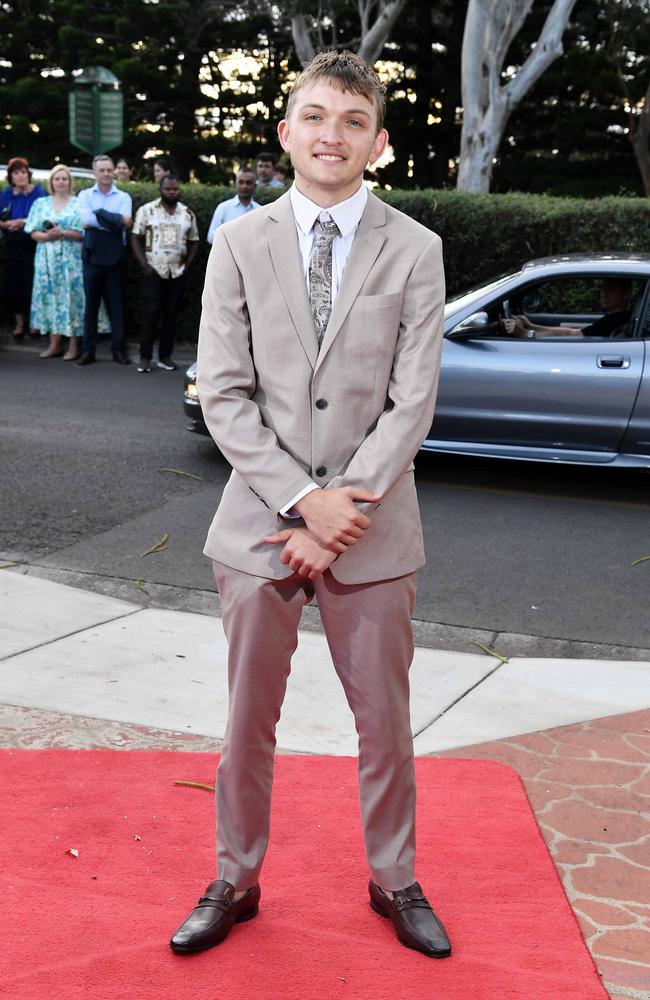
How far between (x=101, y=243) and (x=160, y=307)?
92 cm

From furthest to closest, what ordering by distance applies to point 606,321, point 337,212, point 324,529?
point 606,321 → point 337,212 → point 324,529

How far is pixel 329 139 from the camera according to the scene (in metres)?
2.86

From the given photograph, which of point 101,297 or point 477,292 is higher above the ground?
point 477,292

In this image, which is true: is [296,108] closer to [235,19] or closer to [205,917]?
[205,917]

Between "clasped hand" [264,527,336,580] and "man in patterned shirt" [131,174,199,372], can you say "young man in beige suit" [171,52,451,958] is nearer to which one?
"clasped hand" [264,527,336,580]

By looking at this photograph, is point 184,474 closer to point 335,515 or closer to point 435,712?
point 435,712

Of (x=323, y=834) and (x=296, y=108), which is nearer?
(x=296, y=108)

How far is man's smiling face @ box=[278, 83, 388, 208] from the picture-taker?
2.87 meters

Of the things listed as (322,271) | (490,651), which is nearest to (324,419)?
(322,271)

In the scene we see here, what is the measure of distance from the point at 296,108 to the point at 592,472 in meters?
6.52

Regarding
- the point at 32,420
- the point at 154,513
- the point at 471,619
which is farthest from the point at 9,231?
the point at 471,619

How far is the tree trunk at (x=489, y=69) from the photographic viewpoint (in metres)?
19.6

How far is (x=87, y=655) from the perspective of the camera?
511 cm

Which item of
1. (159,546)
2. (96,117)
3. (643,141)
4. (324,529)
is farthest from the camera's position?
(643,141)
